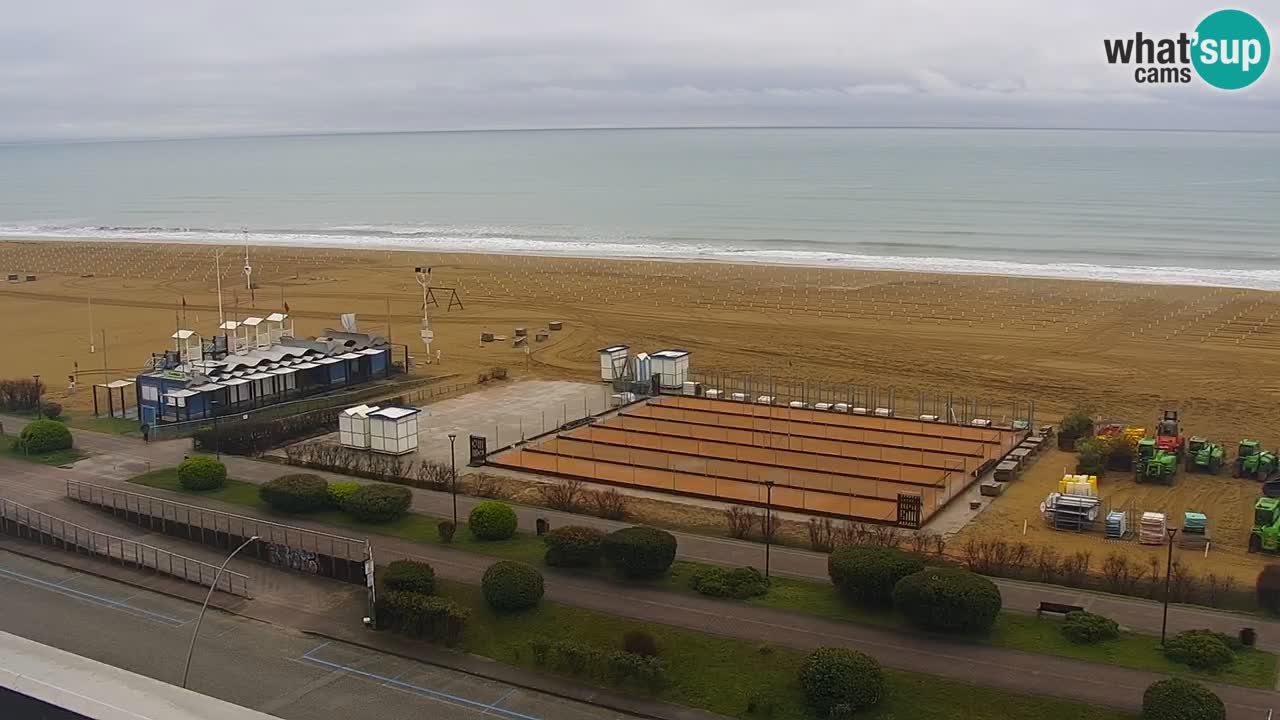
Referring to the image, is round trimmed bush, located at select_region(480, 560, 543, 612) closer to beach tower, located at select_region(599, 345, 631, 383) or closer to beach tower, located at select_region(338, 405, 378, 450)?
beach tower, located at select_region(338, 405, 378, 450)

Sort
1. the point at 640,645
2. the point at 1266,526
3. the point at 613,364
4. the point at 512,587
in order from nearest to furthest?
the point at 640,645 → the point at 512,587 → the point at 1266,526 → the point at 613,364

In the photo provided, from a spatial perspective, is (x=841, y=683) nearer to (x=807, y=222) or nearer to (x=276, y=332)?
(x=276, y=332)

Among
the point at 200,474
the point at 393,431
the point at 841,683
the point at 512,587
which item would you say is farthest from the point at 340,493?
the point at 841,683

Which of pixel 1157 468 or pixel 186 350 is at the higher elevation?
pixel 186 350

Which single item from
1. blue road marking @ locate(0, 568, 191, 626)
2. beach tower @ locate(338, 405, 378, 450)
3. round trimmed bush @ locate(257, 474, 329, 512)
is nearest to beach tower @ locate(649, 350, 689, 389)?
beach tower @ locate(338, 405, 378, 450)

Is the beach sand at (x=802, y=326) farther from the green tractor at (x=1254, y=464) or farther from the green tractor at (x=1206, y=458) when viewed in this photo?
the green tractor at (x=1254, y=464)

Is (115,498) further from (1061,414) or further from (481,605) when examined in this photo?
(1061,414)

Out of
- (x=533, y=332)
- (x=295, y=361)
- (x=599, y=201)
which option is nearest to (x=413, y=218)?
(x=599, y=201)
